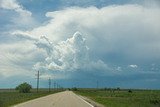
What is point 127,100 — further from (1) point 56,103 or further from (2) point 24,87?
(2) point 24,87

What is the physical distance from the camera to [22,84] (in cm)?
15375

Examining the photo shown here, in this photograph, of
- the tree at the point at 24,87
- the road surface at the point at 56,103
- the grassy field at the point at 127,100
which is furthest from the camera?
the tree at the point at 24,87

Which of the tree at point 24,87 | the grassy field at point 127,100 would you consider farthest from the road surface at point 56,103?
the tree at point 24,87

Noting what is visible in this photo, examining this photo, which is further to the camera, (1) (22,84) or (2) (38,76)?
(1) (22,84)

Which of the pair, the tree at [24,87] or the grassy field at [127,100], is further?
the tree at [24,87]

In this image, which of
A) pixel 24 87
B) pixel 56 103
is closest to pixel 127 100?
pixel 56 103

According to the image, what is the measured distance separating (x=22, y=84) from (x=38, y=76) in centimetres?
4412

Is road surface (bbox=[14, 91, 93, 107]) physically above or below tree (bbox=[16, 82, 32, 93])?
below

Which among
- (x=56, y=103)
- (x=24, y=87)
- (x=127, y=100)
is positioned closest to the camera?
(x=56, y=103)

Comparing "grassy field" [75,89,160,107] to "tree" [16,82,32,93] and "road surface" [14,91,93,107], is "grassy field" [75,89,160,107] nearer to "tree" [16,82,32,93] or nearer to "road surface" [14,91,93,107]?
"road surface" [14,91,93,107]

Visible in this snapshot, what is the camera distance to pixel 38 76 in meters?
112

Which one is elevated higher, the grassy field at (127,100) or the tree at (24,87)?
the tree at (24,87)

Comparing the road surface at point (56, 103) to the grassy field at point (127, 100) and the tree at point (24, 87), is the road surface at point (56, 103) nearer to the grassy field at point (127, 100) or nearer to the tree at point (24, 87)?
the grassy field at point (127, 100)

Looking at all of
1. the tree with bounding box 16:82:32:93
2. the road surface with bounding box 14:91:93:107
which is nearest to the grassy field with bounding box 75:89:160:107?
the road surface with bounding box 14:91:93:107
